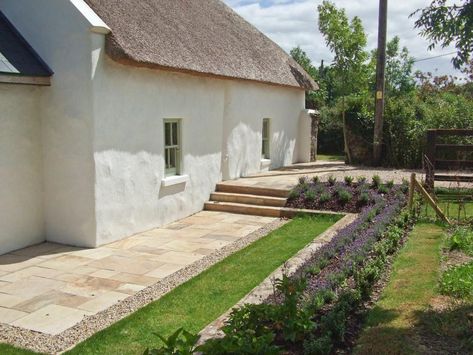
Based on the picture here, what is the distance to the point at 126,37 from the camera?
29.2 feet

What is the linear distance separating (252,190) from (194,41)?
409cm

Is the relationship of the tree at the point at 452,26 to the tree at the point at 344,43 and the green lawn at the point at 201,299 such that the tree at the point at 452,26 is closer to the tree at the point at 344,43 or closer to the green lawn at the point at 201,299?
the green lawn at the point at 201,299

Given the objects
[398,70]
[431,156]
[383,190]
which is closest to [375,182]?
[383,190]

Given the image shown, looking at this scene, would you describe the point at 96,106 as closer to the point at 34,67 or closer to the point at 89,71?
the point at 89,71

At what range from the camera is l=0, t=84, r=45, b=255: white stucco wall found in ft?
27.1

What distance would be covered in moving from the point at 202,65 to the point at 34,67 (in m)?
3.95

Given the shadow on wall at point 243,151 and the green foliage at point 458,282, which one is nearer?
the green foliage at point 458,282

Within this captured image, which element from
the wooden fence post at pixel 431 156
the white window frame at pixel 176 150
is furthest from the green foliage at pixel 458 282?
the white window frame at pixel 176 150

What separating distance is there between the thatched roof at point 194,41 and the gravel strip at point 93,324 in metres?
3.99

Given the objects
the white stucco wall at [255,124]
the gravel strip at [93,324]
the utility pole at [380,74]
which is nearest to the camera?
the gravel strip at [93,324]

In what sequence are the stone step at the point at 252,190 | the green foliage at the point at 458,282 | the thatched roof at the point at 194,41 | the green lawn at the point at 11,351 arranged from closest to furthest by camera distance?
the green lawn at the point at 11,351
the green foliage at the point at 458,282
the thatched roof at the point at 194,41
the stone step at the point at 252,190

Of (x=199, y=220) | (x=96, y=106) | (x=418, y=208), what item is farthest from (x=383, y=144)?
(x=96, y=106)

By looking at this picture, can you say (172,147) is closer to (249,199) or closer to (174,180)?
(174,180)

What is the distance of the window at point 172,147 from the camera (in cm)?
1099
